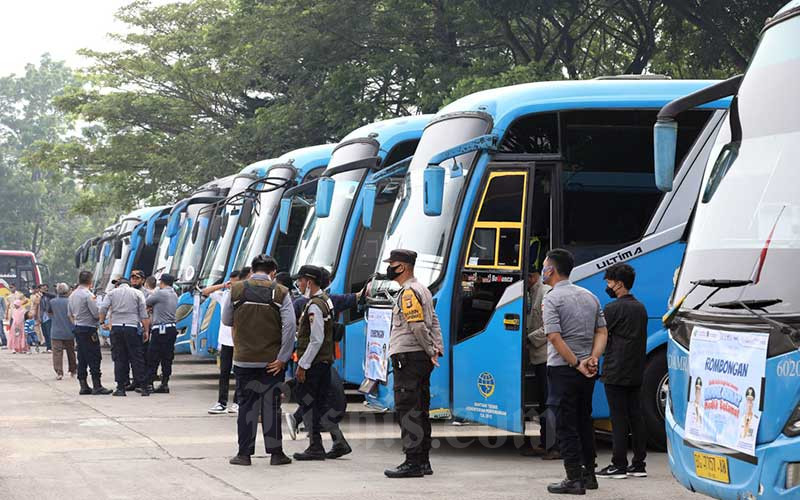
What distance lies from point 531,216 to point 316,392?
2.54 metres

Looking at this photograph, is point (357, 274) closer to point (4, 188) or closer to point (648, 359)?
point (648, 359)

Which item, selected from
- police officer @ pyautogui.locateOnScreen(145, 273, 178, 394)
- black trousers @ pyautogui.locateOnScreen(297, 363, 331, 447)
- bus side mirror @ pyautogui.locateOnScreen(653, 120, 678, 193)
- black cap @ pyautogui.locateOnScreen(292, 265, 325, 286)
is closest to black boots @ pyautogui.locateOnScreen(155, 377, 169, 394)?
police officer @ pyautogui.locateOnScreen(145, 273, 178, 394)

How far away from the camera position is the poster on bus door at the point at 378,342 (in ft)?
41.2

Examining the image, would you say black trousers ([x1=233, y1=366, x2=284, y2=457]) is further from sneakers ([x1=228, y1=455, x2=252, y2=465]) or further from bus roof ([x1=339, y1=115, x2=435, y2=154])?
bus roof ([x1=339, y1=115, x2=435, y2=154])

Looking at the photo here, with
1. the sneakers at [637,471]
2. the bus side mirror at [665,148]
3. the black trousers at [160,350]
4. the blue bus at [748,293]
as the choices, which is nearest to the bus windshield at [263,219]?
the black trousers at [160,350]

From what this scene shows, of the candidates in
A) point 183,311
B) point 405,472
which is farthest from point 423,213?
point 183,311

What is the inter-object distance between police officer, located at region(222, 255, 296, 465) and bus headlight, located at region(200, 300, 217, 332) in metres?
8.94

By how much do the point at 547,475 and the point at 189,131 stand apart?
102 ft

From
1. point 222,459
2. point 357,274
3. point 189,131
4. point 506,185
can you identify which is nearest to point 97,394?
point 357,274

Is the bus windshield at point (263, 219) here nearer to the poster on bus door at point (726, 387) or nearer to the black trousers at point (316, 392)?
the black trousers at point (316, 392)

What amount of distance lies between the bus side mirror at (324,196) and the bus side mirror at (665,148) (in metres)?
7.79

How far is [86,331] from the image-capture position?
1939cm

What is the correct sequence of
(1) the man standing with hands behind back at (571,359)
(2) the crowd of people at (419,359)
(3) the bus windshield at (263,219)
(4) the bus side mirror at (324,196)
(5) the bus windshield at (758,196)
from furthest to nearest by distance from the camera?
(3) the bus windshield at (263,219) < (4) the bus side mirror at (324,196) < (2) the crowd of people at (419,359) < (1) the man standing with hands behind back at (571,359) < (5) the bus windshield at (758,196)

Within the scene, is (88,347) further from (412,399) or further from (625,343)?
(625,343)
